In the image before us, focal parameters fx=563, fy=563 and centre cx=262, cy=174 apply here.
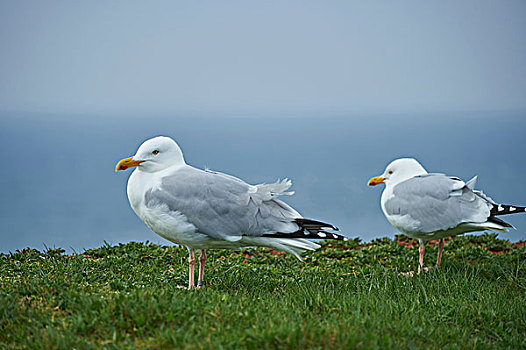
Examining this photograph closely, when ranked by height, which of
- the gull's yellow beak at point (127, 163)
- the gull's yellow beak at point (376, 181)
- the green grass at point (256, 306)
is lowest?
the green grass at point (256, 306)

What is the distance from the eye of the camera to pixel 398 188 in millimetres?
7426

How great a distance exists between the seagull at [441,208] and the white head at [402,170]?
270 millimetres

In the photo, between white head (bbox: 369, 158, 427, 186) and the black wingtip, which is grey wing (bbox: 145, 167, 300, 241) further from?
white head (bbox: 369, 158, 427, 186)

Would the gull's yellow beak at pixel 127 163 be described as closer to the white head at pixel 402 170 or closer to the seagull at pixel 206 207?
the seagull at pixel 206 207

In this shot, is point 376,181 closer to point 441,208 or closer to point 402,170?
point 402,170

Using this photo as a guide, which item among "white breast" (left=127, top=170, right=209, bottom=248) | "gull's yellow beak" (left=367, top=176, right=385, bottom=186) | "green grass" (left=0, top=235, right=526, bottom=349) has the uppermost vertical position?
"gull's yellow beak" (left=367, top=176, right=385, bottom=186)

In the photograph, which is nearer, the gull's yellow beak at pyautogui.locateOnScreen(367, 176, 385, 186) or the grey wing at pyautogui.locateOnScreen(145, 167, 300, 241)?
the grey wing at pyautogui.locateOnScreen(145, 167, 300, 241)

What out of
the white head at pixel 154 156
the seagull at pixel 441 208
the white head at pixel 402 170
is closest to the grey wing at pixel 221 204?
the white head at pixel 154 156

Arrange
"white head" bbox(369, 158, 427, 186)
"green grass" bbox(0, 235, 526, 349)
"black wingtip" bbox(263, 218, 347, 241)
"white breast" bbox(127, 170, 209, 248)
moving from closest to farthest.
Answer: "green grass" bbox(0, 235, 526, 349) < "white breast" bbox(127, 170, 209, 248) < "black wingtip" bbox(263, 218, 347, 241) < "white head" bbox(369, 158, 427, 186)

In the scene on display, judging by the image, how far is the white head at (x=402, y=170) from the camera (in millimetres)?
7699

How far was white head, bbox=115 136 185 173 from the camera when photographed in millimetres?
6117

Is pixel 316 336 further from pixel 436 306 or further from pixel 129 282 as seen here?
pixel 129 282

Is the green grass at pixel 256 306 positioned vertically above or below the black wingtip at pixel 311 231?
below

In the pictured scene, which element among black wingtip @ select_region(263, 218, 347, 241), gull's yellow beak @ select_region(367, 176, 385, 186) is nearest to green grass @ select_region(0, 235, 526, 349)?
black wingtip @ select_region(263, 218, 347, 241)
